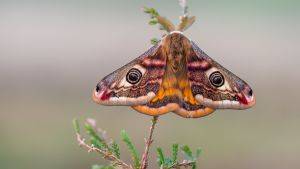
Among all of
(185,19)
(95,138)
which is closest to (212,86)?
(185,19)

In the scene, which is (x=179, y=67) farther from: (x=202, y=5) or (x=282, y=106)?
(x=202, y=5)

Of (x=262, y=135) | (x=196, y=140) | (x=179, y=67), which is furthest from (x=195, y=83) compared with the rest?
(x=262, y=135)

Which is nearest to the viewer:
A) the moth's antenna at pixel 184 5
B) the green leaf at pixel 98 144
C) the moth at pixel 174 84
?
the moth's antenna at pixel 184 5

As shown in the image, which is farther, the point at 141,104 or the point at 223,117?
the point at 223,117

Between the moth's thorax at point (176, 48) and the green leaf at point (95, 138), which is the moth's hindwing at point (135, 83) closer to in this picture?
the moth's thorax at point (176, 48)

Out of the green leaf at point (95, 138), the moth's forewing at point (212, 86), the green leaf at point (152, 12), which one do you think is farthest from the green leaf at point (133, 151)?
the green leaf at point (152, 12)

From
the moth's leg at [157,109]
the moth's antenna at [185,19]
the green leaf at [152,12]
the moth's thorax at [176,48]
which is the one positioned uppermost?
the green leaf at [152,12]

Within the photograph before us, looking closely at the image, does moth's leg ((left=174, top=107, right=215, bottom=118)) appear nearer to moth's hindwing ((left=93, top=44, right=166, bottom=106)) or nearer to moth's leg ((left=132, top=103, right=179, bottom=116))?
moth's leg ((left=132, top=103, right=179, bottom=116))

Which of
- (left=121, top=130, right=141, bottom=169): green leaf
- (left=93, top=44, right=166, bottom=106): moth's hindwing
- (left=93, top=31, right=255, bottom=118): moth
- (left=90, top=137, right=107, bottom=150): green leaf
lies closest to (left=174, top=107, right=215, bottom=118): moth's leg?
(left=93, top=31, right=255, bottom=118): moth

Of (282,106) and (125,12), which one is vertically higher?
(125,12)
